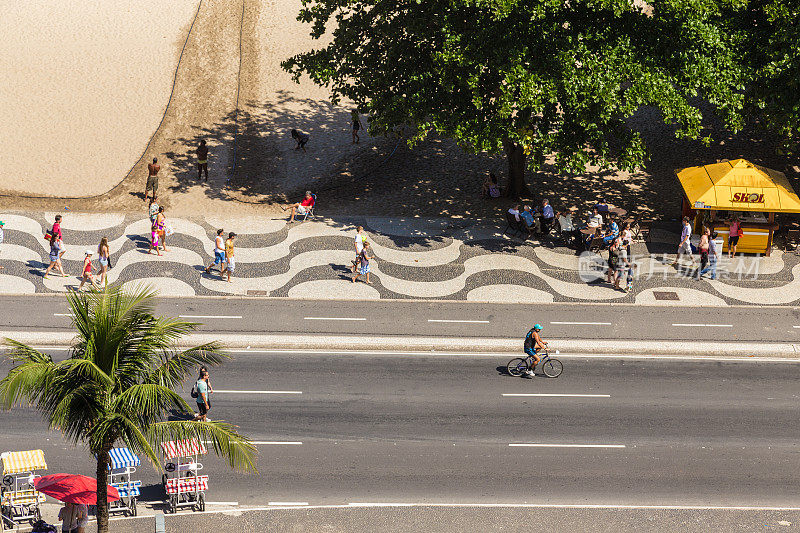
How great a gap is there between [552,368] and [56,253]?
16513mm

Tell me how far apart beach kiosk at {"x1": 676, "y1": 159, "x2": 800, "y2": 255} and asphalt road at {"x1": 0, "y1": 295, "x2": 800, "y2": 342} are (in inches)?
166

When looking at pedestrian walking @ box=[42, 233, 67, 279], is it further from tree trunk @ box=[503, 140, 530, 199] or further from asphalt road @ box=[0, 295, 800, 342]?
tree trunk @ box=[503, 140, 530, 199]

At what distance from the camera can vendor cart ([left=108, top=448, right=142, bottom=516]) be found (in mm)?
18906

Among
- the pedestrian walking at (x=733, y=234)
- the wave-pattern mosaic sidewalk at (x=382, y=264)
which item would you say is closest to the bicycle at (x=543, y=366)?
the wave-pattern mosaic sidewalk at (x=382, y=264)

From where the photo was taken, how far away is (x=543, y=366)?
2525 centimetres

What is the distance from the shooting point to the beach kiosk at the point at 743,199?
108ft

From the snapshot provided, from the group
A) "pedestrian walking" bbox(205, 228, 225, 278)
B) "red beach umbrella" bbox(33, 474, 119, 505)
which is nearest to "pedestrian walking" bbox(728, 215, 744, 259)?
"pedestrian walking" bbox(205, 228, 225, 278)

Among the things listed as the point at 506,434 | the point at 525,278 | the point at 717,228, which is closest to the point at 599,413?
the point at 506,434

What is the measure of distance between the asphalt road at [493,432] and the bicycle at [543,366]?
0.72ft

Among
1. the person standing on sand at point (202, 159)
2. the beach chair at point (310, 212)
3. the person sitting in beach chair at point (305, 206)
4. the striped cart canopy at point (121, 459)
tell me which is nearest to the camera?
the striped cart canopy at point (121, 459)

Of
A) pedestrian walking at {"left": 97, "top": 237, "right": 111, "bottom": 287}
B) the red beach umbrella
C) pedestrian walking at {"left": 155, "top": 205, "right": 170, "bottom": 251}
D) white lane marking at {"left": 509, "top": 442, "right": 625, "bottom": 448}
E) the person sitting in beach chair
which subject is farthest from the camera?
the person sitting in beach chair

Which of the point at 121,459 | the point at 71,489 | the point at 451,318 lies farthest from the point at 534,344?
the point at 71,489

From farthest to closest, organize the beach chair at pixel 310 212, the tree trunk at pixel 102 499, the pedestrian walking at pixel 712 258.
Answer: the beach chair at pixel 310 212 < the pedestrian walking at pixel 712 258 < the tree trunk at pixel 102 499

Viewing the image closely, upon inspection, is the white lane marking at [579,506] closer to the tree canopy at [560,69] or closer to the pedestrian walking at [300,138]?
the tree canopy at [560,69]
